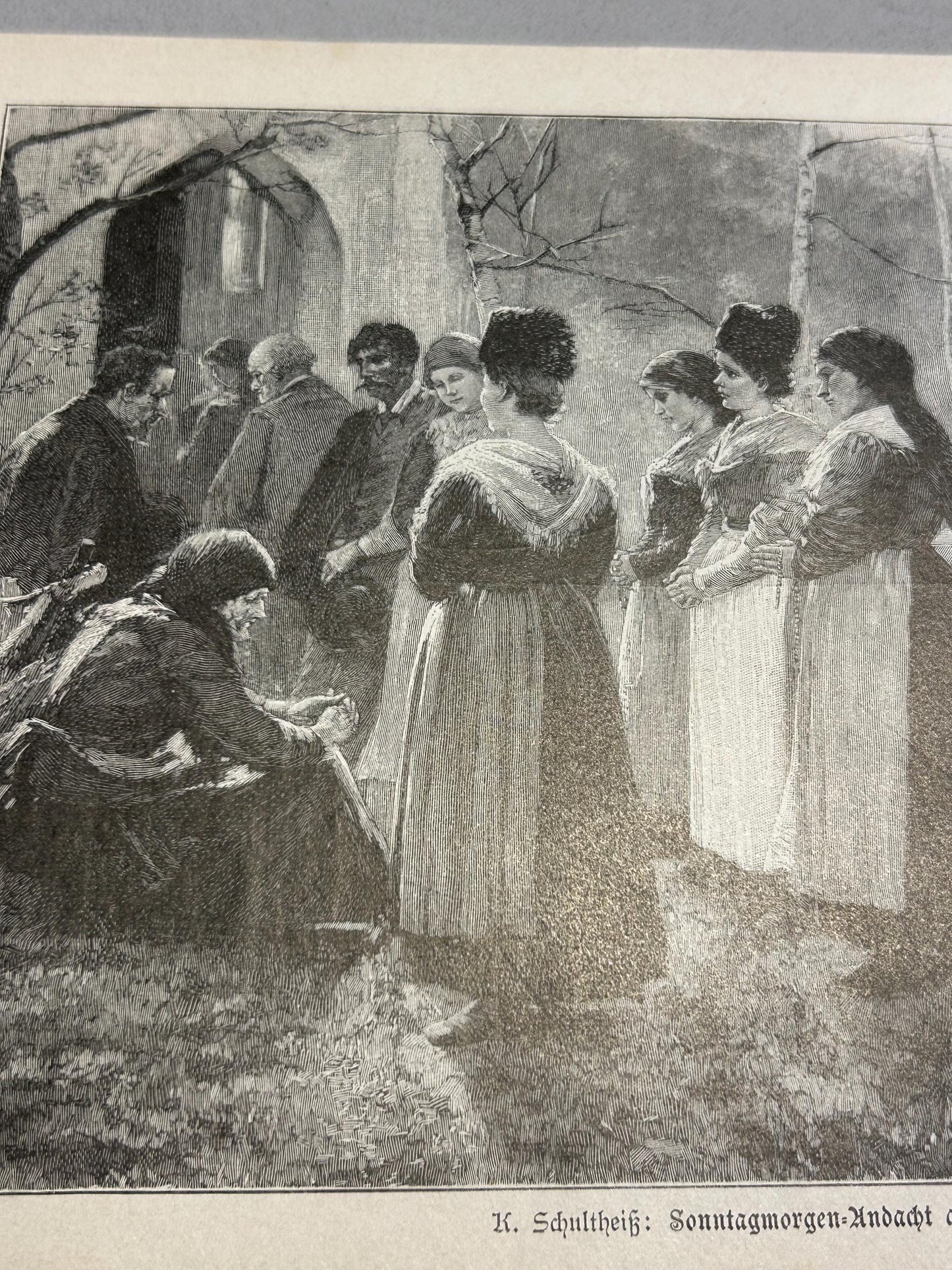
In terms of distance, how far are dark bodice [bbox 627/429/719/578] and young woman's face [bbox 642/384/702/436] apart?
0.07 metres

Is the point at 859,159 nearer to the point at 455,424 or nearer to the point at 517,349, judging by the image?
the point at 517,349

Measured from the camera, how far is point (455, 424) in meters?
3.56

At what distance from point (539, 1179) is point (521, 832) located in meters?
1.08

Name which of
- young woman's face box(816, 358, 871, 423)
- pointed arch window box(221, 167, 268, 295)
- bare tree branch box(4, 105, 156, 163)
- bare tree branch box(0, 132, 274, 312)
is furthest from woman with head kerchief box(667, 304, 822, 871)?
bare tree branch box(4, 105, 156, 163)

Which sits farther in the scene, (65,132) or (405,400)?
(65,132)

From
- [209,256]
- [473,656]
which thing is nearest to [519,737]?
[473,656]

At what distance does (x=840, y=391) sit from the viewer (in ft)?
11.9

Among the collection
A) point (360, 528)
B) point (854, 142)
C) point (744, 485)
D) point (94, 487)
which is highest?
point (854, 142)

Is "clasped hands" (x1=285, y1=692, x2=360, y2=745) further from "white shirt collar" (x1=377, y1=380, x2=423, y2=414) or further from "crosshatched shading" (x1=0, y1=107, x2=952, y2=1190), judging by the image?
"white shirt collar" (x1=377, y1=380, x2=423, y2=414)

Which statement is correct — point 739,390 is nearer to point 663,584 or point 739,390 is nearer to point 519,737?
point 663,584

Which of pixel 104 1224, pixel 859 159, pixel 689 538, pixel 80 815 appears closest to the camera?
pixel 104 1224

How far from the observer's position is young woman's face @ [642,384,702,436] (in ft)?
11.7

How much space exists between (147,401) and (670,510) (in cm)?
198

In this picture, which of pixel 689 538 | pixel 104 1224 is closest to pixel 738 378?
pixel 689 538
